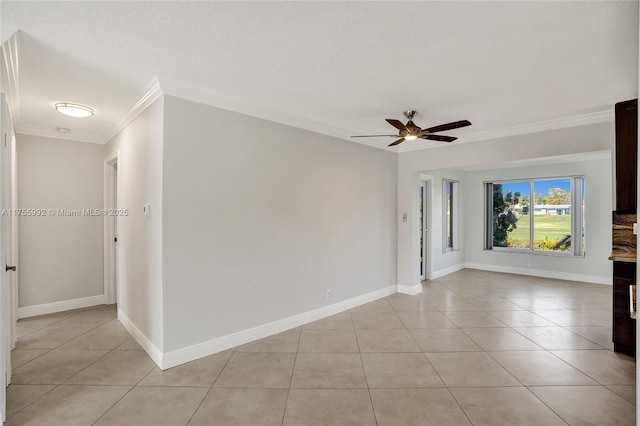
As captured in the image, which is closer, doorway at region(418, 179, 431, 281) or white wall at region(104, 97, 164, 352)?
white wall at region(104, 97, 164, 352)

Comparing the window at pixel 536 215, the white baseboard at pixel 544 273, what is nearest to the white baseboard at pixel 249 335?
the white baseboard at pixel 544 273

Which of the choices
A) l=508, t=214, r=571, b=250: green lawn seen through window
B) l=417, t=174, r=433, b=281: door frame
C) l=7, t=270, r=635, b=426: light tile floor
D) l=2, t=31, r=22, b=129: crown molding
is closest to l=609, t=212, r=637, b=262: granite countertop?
l=7, t=270, r=635, b=426: light tile floor

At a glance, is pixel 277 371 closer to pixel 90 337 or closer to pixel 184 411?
pixel 184 411

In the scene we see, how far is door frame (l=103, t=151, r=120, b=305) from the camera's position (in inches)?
180

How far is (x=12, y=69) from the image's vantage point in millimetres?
2354

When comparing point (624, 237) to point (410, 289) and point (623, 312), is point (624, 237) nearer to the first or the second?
point (623, 312)

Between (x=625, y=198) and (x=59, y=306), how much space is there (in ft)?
23.1

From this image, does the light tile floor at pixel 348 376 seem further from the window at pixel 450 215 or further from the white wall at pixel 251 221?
the window at pixel 450 215

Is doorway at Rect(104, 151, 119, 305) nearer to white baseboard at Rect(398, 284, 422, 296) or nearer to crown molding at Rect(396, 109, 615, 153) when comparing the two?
white baseboard at Rect(398, 284, 422, 296)

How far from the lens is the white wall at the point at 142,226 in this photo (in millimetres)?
2824

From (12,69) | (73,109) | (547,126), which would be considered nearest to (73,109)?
(73,109)

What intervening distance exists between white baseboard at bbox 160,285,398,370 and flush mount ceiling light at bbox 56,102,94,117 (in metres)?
2.73

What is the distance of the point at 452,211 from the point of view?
7.61 m

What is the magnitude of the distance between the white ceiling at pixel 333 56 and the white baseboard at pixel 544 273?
425 cm
